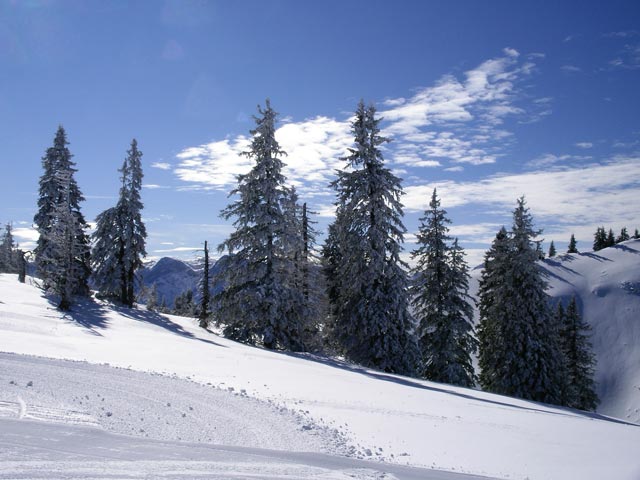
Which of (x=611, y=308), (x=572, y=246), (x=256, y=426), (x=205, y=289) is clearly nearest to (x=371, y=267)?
(x=256, y=426)

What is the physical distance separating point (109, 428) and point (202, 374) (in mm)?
5785

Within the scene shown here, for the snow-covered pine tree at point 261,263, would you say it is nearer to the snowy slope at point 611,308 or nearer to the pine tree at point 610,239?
the snowy slope at point 611,308

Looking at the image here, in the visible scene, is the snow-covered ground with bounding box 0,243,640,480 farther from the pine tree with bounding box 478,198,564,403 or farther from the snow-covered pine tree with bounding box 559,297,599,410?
the snow-covered pine tree with bounding box 559,297,599,410

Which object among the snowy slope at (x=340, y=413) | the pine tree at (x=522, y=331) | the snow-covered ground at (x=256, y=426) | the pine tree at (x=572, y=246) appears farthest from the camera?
the pine tree at (x=572, y=246)

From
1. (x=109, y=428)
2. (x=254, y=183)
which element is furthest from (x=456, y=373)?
(x=109, y=428)

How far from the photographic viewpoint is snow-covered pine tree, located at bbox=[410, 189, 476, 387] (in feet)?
90.6

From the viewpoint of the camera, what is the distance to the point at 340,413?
9562mm

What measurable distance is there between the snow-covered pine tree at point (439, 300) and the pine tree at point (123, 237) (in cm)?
2317

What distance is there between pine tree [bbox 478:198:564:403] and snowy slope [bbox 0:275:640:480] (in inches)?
576

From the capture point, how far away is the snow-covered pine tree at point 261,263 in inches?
898

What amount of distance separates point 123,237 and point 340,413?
3128 centimetres

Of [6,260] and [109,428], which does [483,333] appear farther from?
[6,260]

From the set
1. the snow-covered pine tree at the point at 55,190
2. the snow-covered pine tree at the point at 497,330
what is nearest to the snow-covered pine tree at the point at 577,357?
the snow-covered pine tree at the point at 497,330

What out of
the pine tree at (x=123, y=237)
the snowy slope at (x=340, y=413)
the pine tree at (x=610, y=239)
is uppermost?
the pine tree at (x=610, y=239)
